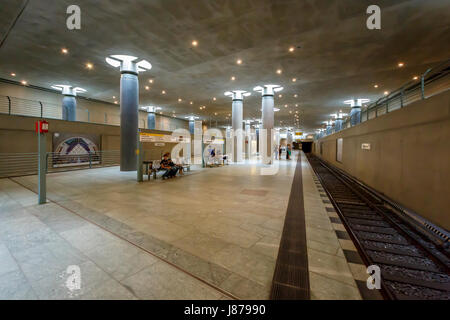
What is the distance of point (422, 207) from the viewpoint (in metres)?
4.55

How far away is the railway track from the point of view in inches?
93.2

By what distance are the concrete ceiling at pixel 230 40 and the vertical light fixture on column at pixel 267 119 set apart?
6.71 ft

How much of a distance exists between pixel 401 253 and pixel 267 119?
16783 millimetres

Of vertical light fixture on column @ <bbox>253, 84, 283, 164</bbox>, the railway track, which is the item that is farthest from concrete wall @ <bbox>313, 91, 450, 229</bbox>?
vertical light fixture on column @ <bbox>253, 84, 283, 164</bbox>

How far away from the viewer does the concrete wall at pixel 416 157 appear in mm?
3953

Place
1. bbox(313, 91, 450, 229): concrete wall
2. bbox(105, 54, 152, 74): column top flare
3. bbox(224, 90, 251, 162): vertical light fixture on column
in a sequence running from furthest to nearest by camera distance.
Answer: bbox(224, 90, 251, 162): vertical light fixture on column
bbox(105, 54, 152, 74): column top flare
bbox(313, 91, 450, 229): concrete wall

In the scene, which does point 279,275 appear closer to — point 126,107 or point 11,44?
point 126,107

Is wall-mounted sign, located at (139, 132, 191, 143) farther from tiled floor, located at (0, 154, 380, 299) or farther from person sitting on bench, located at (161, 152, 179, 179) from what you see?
tiled floor, located at (0, 154, 380, 299)

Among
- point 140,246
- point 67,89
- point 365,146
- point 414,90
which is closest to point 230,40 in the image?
point 414,90

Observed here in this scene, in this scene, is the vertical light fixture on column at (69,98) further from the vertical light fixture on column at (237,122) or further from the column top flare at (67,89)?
the vertical light fixture on column at (237,122)

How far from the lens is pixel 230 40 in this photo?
31.8ft

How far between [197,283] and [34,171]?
14416 millimetres

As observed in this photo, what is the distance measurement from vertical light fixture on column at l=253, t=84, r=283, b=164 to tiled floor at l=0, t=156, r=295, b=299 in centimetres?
1299

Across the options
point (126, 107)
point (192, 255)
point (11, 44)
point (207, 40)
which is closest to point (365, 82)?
point (207, 40)
